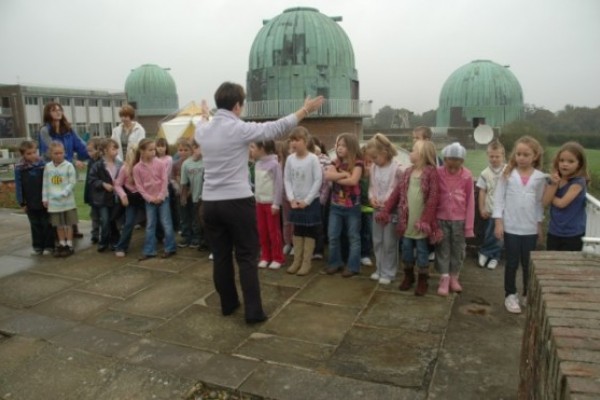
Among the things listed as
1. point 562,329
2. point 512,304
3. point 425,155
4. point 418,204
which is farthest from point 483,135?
point 562,329

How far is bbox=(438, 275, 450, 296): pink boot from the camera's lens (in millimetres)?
4374

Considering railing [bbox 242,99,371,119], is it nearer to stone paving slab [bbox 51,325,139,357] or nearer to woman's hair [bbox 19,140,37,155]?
woman's hair [bbox 19,140,37,155]

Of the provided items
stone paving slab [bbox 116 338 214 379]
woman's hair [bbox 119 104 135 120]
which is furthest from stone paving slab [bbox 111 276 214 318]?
woman's hair [bbox 119 104 135 120]

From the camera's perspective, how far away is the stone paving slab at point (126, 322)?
12.4ft

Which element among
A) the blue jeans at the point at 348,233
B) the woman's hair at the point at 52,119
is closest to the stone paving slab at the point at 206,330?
the blue jeans at the point at 348,233

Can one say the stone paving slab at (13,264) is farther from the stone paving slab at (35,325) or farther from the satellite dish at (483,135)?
the satellite dish at (483,135)

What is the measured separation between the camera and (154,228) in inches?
232

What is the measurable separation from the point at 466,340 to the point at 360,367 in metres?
0.92

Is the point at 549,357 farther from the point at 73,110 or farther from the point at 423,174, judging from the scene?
the point at 73,110

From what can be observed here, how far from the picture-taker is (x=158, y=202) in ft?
19.2

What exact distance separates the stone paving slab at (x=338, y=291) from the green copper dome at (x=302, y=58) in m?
20.0

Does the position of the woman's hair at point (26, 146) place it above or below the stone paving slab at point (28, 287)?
above

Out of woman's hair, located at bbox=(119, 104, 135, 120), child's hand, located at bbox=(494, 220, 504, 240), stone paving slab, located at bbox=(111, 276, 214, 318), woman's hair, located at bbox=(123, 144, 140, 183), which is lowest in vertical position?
stone paving slab, located at bbox=(111, 276, 214, 318)

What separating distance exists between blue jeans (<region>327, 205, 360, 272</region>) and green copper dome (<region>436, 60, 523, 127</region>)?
99.0ft
